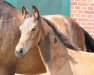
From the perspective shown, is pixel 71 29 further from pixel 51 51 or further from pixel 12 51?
pixel 51 51

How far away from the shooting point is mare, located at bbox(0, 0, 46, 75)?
625 centimetres

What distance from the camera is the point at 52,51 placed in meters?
5.40

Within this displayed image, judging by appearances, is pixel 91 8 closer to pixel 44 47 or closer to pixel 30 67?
pixel 30 67

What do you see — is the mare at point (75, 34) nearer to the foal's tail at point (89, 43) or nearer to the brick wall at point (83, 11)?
the foal's tail at point (89, 43)

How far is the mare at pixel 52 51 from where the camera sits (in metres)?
5.21

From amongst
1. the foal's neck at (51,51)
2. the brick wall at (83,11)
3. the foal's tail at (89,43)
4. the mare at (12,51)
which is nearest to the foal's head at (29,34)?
the foal's neck at (51,51)

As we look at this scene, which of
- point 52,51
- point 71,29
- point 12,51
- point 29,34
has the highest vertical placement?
point 29,34

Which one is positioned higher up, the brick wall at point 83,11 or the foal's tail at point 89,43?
the brick wall at point 83,11

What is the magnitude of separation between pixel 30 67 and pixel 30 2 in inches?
95.1

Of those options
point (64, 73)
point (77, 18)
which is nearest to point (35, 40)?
point (64, 73)

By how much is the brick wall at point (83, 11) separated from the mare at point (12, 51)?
217 centimetres

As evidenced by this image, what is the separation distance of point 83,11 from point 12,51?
99.9 inches

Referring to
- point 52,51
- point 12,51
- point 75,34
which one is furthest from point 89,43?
point 52,51

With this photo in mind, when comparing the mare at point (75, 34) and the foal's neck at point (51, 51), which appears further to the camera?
the mare at point (75, 34)
